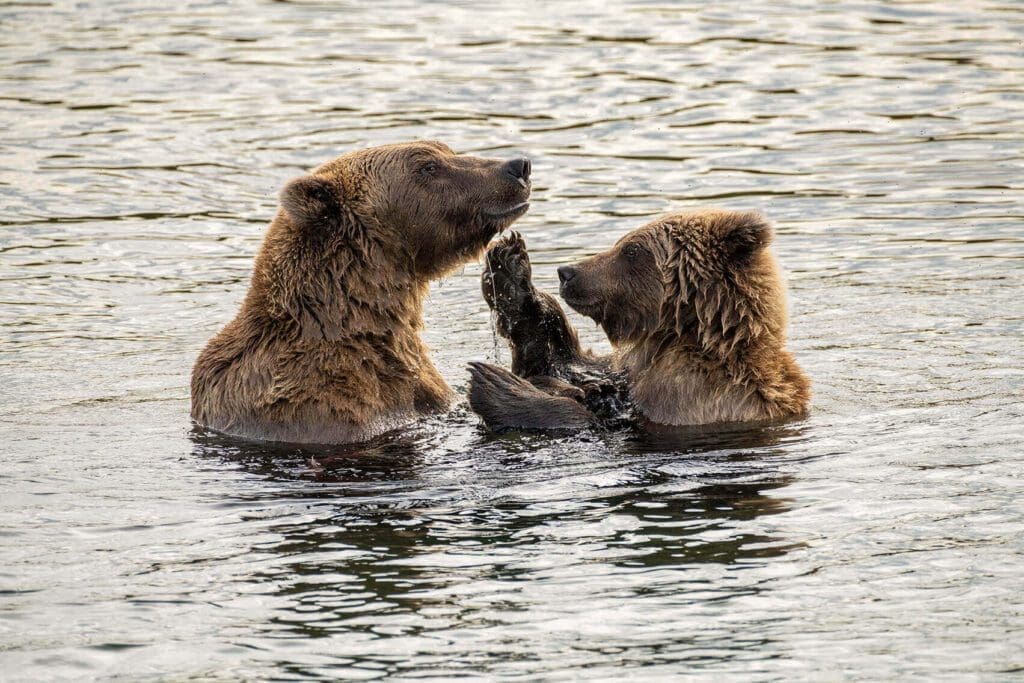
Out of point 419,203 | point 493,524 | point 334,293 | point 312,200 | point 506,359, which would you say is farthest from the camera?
point 506,359

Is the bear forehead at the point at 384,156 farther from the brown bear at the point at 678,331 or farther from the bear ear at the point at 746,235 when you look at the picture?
the bear ear at the point at 746,235

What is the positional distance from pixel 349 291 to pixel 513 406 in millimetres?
1092

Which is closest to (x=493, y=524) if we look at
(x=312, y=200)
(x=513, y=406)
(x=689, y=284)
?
(x=513, y=406)

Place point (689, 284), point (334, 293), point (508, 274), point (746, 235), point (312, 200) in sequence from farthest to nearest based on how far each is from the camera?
point (508, 274), point (689, 284), point (746, 235), point (334, 293), point (312, 200)

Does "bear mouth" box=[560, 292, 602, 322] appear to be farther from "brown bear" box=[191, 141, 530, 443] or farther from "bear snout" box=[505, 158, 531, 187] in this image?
"bear snout" box=[505, 158, 531, 187]

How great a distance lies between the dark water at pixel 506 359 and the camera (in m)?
5.89

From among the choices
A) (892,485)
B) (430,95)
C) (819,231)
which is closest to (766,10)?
(430,95)

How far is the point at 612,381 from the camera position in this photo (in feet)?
30.0

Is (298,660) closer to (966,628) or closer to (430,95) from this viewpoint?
(966,628)

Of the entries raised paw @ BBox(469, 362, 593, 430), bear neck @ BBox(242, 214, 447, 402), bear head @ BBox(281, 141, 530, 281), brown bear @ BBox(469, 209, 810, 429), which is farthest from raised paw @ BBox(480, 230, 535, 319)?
bear neck @ BBox(242, 214, 447, 402)

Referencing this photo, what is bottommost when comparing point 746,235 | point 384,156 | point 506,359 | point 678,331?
point 506,359

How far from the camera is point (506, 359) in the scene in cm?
1052

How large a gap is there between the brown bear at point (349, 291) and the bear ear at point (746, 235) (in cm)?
112

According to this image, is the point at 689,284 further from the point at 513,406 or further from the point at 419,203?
the point at 419,203
